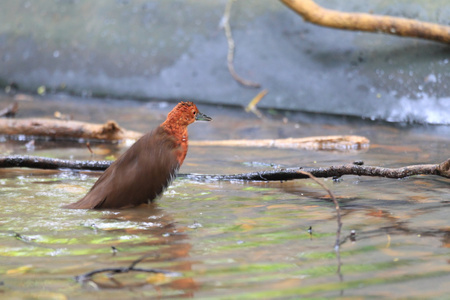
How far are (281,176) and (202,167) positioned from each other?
1236mm

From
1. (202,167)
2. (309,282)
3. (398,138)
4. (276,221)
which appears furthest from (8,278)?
(398,138)

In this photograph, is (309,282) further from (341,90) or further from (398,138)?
(341,90)

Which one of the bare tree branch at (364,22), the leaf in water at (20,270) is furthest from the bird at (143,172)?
the bare tree branch at (364,22)

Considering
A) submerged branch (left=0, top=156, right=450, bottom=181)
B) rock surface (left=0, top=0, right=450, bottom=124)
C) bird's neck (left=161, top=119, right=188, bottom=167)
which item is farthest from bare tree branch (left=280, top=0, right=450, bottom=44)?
bird's neck (left=161, top=119, right=188, bottom=167)

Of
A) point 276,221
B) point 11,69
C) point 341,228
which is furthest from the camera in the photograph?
point 11,69

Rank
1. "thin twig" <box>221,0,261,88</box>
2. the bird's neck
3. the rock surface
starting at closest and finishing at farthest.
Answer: the bird's neck < the rock surface < "thin twig" <box>221,0,261,88</box>

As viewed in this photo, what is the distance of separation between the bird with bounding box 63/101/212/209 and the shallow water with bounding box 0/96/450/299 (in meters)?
0.10

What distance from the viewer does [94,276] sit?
2750 millimetres

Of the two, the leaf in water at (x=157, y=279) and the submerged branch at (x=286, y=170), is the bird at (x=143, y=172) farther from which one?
the leaf in water at (x=157, y=279)

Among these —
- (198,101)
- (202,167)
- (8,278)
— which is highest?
(198,101)

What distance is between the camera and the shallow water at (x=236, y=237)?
2.64 metres

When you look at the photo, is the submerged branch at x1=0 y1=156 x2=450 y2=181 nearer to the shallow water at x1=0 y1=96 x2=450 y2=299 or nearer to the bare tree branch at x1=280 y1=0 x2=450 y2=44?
the shallow water at x1=0 y1=96 x2=450 y2=299

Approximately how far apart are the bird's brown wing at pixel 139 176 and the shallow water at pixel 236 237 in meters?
0.10

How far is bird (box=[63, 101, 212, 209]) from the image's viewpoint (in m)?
4.01
